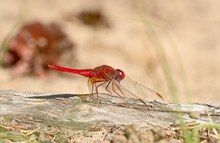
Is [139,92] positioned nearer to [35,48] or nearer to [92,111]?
[92,111]

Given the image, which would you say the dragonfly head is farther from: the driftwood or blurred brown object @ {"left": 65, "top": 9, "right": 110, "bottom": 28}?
blurred brown object @ {"left": 65, "top": 9, "right": 110, "bottom": 28}

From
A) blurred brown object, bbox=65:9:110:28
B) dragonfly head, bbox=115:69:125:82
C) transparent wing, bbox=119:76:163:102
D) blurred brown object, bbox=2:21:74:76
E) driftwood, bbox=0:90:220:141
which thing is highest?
blurred brown object, bbox=65:9:110:28

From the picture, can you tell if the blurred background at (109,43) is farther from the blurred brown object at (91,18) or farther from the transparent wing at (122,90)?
the transparent wing at (122,90)

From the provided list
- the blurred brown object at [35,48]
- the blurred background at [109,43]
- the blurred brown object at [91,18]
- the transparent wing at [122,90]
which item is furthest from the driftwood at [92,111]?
the blurred brown object at [91,18]

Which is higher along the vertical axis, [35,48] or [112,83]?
[35,48]

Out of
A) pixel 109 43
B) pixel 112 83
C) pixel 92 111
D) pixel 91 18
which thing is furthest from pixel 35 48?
pixel 92 111

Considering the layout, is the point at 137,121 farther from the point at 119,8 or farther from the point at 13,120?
the point at 119,8

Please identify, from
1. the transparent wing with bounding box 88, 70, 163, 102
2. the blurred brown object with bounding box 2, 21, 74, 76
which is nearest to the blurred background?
the blurred brown object with bounding box 2, 21, 74, 76
